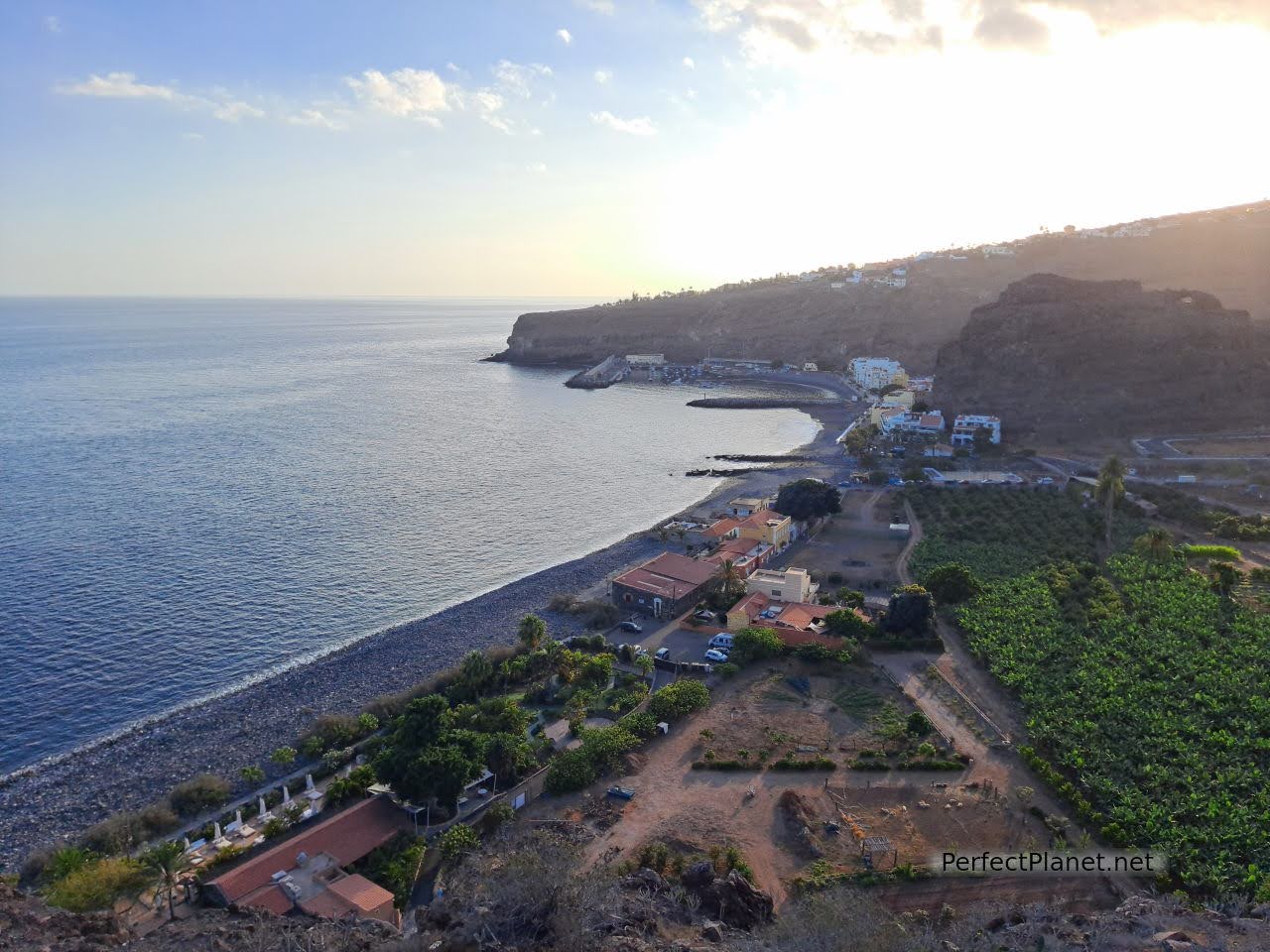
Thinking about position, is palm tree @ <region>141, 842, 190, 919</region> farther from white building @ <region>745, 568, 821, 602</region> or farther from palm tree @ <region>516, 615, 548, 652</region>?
white building @ <region>745, 568, 821, 602</region>

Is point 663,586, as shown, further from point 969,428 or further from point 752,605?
point 969,428

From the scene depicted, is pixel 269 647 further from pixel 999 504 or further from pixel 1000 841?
pixel 999 504

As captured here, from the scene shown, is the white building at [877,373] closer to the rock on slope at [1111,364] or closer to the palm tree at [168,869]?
the rock on slope at [1111,364]

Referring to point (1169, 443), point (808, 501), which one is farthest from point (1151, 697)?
point (1169, 443)

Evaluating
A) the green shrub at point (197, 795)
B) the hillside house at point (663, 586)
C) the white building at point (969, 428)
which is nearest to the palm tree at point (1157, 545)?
the hillside house at point (663, 586)

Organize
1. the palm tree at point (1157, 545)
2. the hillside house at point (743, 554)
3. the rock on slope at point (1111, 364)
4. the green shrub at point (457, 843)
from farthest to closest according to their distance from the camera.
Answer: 1. the rock on slope at point (1111, 364)
2. the hillside house at point (743, 554)
3. the palm tree at point (1157, 545)
4. the green shrub at point (457, 843)

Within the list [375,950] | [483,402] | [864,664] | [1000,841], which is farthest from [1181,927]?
[483,402]
